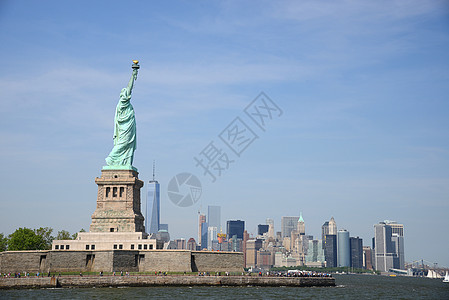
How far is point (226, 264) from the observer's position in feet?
297

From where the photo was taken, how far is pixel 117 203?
90875mm

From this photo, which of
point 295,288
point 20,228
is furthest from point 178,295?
point 20,228

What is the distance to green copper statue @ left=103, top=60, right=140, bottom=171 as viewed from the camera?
9369cm

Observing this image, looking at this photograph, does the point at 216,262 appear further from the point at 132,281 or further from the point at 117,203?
the point at 117,203

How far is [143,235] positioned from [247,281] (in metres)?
17.9

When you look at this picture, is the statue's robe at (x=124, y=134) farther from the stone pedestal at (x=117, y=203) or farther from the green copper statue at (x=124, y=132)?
the stone pedestal at (x=117, y=203)

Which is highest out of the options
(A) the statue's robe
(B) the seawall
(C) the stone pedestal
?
(A) the statue's robe

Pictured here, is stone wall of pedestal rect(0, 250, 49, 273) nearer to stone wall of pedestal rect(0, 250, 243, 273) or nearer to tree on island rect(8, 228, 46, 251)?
stone wall of pedestal rect(0, 250, 243, 273)

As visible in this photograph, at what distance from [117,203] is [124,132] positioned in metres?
12.2

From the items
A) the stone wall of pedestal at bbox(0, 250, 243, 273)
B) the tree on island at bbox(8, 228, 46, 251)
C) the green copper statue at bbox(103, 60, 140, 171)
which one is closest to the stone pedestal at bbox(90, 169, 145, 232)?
the green copper statue at bbox(103, 60, 140, 171)

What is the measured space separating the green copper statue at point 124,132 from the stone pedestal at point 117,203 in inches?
81.8

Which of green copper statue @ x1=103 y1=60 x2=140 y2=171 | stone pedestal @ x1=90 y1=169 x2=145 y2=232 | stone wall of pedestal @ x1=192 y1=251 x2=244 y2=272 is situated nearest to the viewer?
stone wall of pedestal @ x1=192 y1=251 x2=244 y2=272

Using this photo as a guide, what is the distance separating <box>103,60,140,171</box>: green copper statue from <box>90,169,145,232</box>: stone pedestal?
6.82 ft

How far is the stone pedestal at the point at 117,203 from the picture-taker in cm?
8912
